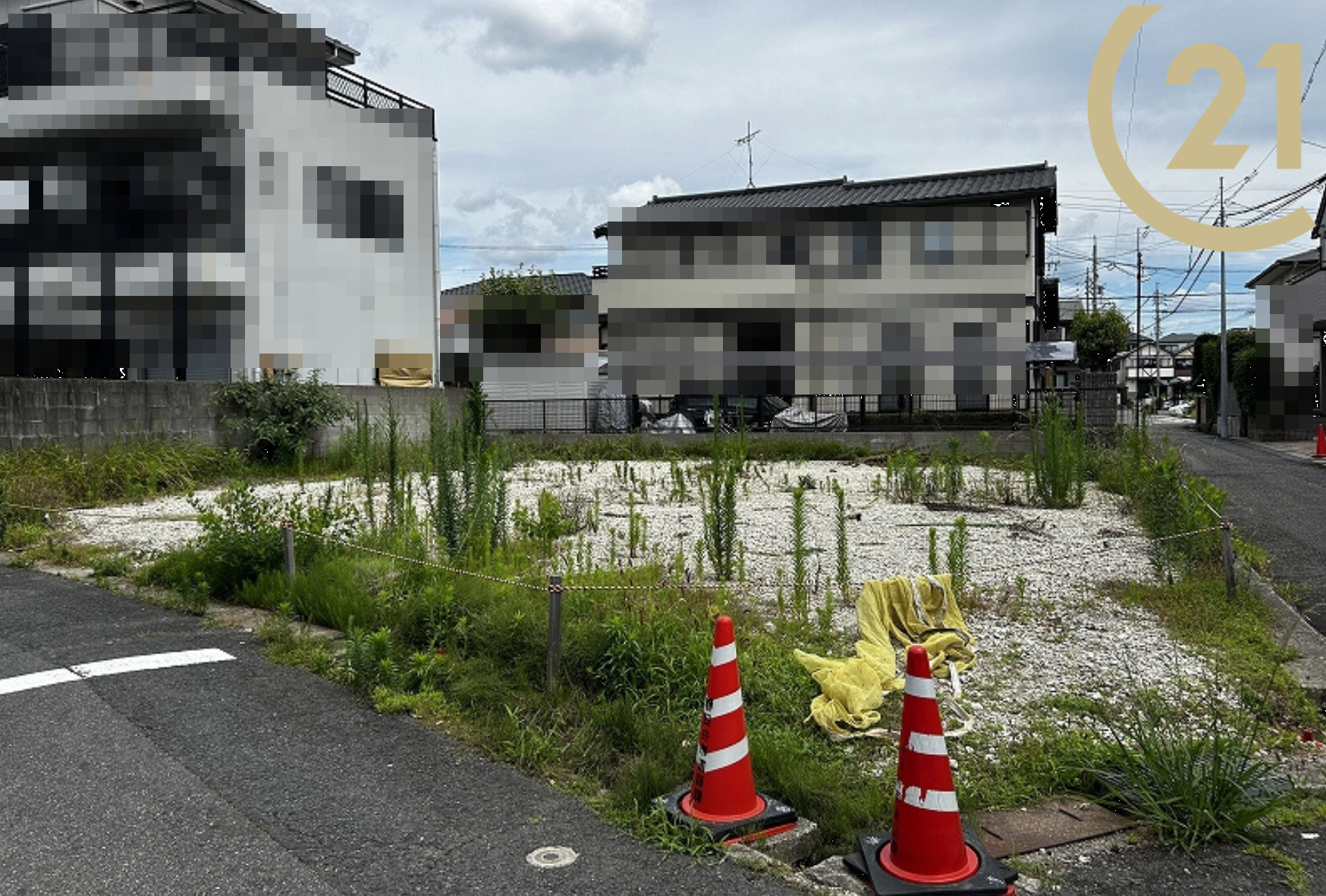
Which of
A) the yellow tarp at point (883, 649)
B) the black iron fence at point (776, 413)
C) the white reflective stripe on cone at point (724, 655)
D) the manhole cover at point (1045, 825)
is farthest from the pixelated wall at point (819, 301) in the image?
the white reflective stripe on cone at point (724, 655)

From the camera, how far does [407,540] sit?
18.8ft

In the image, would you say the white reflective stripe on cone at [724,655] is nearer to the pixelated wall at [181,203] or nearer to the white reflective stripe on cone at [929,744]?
the white reflective stripe on cone at [929,744]

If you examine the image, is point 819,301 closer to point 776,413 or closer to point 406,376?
point 776,413

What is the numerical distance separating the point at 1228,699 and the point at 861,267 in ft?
65.4

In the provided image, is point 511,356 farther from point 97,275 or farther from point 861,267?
point 97,275

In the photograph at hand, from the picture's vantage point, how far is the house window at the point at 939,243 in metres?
22.6

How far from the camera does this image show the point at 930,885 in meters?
2.45

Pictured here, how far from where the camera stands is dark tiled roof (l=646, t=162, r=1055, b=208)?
1045 inches

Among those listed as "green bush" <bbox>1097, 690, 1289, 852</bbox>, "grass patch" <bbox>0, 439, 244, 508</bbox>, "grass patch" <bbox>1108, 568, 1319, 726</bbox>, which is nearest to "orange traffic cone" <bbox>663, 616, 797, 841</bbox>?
"green bush" <bbox>1097, 690, 1289, 852</bbox>

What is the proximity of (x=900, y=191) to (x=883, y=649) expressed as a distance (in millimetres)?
25940

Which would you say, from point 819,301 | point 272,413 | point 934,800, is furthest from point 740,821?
point 819,301

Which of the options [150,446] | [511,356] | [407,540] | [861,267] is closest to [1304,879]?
[407,540]

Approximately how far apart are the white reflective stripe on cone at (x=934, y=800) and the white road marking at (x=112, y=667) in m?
3.41

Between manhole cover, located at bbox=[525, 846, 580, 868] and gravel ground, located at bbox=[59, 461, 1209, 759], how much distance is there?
1.48 metres
